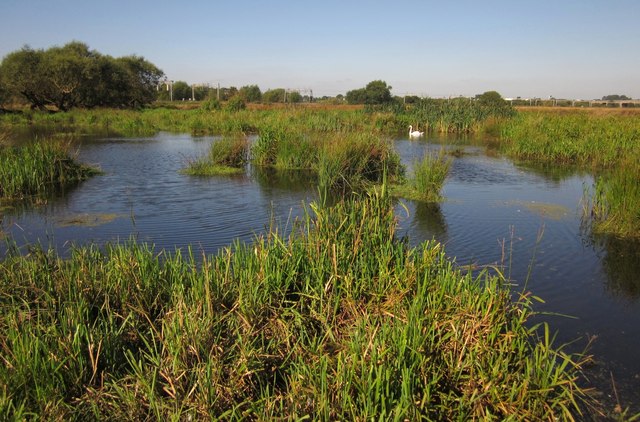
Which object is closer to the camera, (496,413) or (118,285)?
(496,413)

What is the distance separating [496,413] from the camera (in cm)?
323

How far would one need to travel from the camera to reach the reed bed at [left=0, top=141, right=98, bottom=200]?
1038 cm

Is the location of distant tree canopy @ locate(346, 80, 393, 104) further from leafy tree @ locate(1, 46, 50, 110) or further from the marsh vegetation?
the marsh vegetation

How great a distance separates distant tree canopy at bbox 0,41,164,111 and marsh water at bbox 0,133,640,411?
87.8ft

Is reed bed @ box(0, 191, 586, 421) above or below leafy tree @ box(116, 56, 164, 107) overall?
below

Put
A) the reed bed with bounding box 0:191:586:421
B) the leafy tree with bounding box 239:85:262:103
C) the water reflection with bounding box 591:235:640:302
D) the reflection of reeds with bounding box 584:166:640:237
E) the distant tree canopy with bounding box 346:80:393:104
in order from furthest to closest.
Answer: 1. the leafy tree with bounding box 239:85:262:103
2. the distant tree canopy with bounding box 346:80:393:104
3. the reflection of reeds with bounding box 584:166:640:237
4. the water reflection with bounding box 591:235:640:302
5. the reed bed with bounding box 0:191:586:421

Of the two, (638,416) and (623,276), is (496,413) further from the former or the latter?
(623,276)

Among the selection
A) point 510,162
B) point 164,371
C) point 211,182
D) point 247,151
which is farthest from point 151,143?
point 164,371

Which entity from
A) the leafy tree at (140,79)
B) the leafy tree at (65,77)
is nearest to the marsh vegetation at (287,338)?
the leafy tree at (65,77)

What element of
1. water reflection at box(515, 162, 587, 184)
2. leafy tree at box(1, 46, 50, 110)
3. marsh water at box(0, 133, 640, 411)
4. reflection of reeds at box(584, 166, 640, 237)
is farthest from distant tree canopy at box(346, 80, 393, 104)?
reflection of reeds at box(584, 166, 640, 237)

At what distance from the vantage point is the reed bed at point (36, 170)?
10.4m

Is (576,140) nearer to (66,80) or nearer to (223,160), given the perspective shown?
(223,160)

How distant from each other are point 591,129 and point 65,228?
1826cm

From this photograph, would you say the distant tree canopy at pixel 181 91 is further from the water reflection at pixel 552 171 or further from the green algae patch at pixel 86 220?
the green algae patch at pixel 86 220
